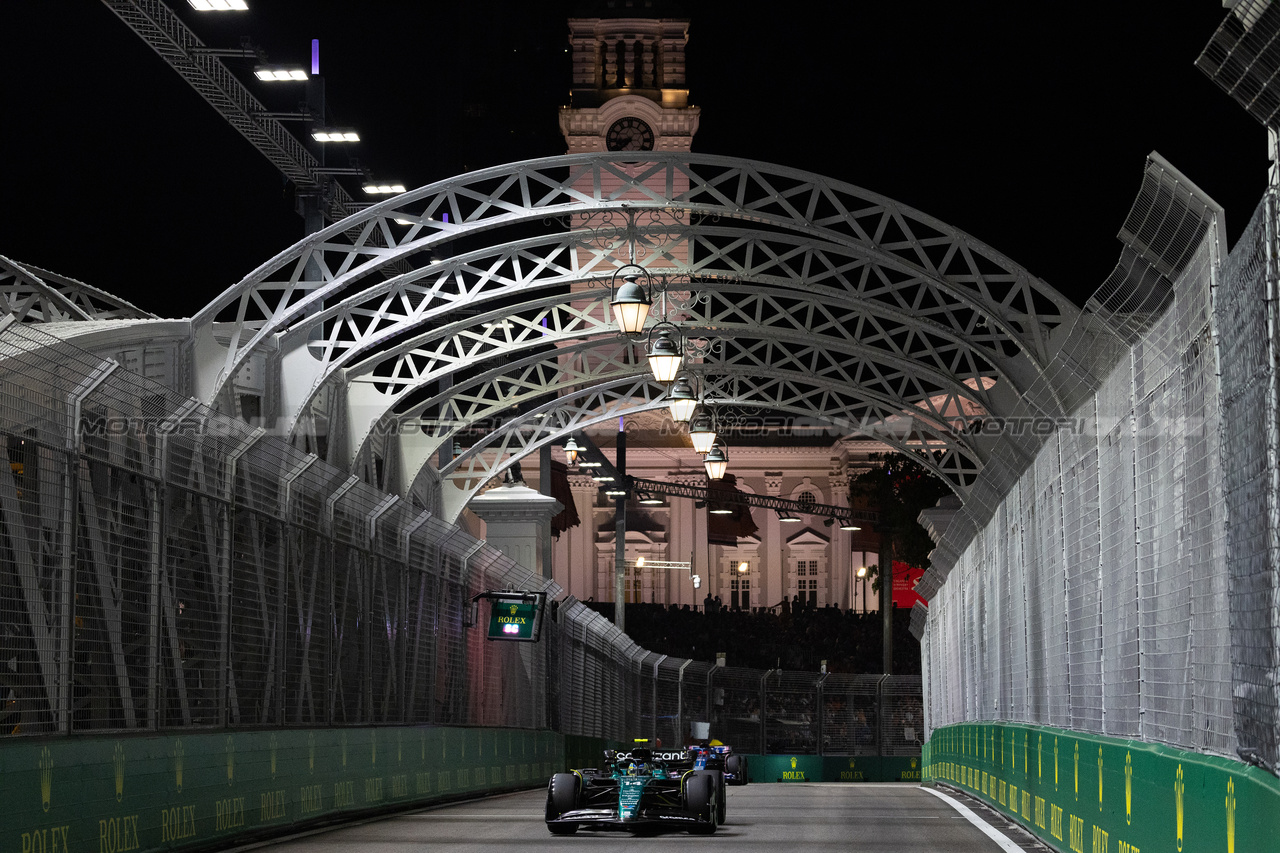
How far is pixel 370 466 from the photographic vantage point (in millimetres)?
43812

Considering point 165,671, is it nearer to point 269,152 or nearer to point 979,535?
point 979,535

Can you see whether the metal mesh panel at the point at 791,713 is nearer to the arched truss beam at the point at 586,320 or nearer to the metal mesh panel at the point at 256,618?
the arched truss beam at the point at 586,320

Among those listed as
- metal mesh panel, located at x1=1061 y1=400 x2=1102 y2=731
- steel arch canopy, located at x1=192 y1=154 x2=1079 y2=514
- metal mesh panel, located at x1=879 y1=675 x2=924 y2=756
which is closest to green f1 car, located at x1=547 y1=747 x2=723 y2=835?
metal mesh panel, located at x1=1061 y1=400 x2=1102 y2=731

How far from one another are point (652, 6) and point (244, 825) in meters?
A: 102

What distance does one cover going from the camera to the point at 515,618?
2377 centimetres

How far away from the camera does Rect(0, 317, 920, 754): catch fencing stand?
32.2 feet

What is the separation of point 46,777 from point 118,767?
3.45ft

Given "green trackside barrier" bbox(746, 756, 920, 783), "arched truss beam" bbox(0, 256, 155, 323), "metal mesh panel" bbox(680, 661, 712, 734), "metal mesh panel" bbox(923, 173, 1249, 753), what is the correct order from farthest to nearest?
"green trackside barrier" bbox(746, 756, 920, 783)
"metal mesh panel" bbox(680, 661, 712, 734)
"arched truss beam" bbox(0, 256, 155, 323)
"metal mesh panel" bbox(923, 173, 1249, 753)

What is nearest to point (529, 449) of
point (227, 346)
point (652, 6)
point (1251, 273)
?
point (227, 346)

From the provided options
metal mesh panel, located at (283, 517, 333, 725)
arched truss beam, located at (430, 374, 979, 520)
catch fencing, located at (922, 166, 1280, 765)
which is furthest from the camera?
arched truss beam, located at (430, 374, 979, 520)

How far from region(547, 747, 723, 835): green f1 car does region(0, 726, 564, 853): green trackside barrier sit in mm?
2218

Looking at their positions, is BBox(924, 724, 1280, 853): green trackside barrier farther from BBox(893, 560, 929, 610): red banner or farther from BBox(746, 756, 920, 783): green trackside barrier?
BBox(893, 560, 929, 610): red banner

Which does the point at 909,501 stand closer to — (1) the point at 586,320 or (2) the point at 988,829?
(1) the point at 586,320

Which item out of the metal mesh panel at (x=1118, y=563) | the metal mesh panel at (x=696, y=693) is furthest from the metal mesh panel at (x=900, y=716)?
the metal mesh panel at (x=1118, y=563)
